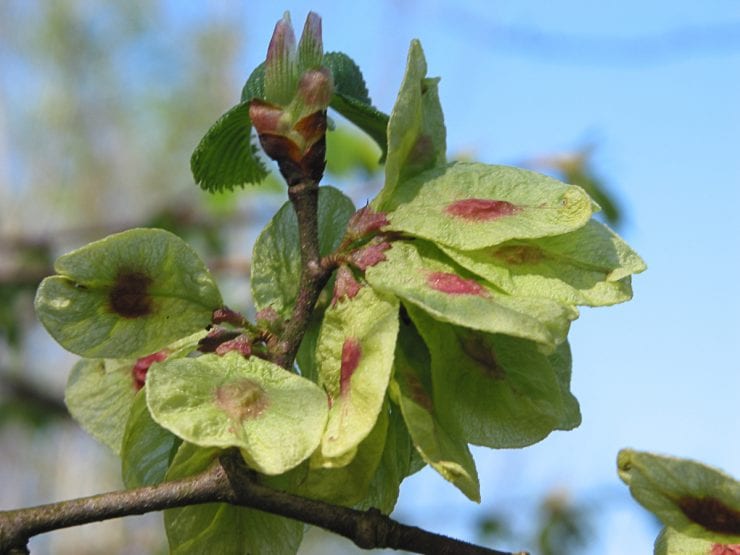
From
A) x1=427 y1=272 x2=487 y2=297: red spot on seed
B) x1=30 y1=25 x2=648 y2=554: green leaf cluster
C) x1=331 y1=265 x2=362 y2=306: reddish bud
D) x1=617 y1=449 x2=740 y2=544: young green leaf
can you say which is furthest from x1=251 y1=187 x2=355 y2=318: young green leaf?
x1=617 y1=449 x2=740 y2=544: young green leaf

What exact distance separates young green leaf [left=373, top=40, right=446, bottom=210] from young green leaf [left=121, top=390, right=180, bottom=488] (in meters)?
0.30

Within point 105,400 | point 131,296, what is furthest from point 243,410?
point 105,400

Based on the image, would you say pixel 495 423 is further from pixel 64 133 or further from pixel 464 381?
pixel 64 133

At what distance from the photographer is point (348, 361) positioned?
36.2 inches

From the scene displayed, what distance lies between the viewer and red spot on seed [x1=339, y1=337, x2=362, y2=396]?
35.7 inches

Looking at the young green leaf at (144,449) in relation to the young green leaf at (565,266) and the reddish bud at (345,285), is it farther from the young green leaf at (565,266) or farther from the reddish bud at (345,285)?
the young green leaf at (565,266)

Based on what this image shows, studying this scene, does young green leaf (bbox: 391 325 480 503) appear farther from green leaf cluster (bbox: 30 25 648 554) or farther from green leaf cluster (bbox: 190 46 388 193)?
green leaf cluster (bbox: 190 46 388 193)

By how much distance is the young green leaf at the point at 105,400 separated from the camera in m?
1.10

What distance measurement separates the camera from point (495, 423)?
3.19 ft

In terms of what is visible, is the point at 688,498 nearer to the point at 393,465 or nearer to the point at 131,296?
the point at 393,465

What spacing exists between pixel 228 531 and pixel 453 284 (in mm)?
320

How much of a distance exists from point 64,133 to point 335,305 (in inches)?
565

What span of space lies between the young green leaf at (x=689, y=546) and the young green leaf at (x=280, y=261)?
424 mm

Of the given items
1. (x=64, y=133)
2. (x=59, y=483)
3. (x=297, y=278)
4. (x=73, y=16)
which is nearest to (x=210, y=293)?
(x=297, y=278)
